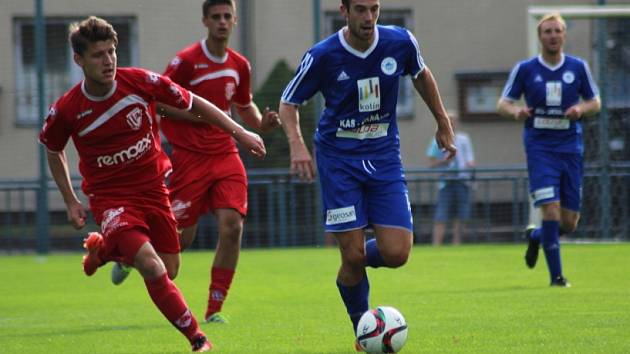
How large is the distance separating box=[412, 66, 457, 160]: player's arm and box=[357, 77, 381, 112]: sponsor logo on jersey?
370 mm

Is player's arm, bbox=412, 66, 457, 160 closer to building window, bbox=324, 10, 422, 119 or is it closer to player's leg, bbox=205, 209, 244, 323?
player's leg, bbox=205, 209, 244, 323

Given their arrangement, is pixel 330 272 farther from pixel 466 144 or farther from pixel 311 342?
pixel 311 342

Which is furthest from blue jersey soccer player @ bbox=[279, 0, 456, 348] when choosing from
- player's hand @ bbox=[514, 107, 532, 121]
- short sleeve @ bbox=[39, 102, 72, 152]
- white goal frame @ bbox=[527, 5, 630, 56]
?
white goal frame @ bbox=[527, 5, 630, 56]

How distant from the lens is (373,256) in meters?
7.74

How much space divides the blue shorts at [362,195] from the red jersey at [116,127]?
3.20 feet

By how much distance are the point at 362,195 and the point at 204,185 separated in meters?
2.56

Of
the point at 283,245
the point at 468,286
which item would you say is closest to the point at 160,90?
the point at 468,286

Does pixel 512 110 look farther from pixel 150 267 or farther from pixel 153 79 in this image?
pixel 150 267

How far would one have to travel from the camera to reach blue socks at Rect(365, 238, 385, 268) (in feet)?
25.3

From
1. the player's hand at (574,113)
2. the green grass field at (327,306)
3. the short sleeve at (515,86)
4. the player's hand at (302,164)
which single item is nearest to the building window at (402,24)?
the green grass field at (327,306)

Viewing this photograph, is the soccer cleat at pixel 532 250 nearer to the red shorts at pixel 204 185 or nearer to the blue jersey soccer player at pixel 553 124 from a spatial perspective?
the blue jersey soccer player at pixel 553 124

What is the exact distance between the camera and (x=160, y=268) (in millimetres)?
7359

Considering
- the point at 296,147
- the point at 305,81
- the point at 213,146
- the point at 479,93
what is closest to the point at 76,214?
the point at 296,147

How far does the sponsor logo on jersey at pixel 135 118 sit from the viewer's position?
25.3ft
